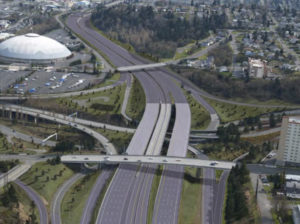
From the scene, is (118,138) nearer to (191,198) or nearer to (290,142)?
(191,198)

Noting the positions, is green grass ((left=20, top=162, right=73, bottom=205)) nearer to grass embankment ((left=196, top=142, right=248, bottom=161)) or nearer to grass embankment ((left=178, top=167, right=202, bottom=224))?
grass embankment ((left=178, top=167, right=202, bottom=224))

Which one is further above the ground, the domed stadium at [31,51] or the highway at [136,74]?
the domed stadium at [31,51]

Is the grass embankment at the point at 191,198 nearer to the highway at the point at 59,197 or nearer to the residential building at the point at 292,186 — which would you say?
the residential building at the point at 292,186

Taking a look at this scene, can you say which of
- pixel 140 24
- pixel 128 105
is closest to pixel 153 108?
pixel 128 105

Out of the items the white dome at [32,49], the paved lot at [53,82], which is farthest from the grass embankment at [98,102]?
the white dome at [32,49]

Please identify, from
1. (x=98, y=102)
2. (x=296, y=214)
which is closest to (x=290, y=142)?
(x=296, y=214)

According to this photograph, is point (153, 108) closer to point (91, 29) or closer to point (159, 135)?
point (159, 135)
